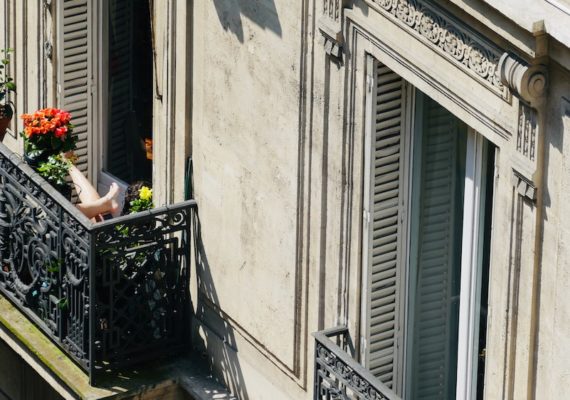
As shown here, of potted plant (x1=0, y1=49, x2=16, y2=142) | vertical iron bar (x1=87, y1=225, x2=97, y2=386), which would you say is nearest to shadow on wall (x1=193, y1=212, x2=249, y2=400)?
vertical iron bar (x1=87, y1=225, x2=97, y2=386)

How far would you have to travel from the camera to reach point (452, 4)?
38.3 ft

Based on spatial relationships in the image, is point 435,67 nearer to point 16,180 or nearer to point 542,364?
point 542,364

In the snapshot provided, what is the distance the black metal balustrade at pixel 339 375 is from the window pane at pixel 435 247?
0.39 m

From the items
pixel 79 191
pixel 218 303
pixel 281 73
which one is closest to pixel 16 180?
pixel 79 191

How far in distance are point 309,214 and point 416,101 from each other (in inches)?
50.8

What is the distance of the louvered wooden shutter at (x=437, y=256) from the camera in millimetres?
12469

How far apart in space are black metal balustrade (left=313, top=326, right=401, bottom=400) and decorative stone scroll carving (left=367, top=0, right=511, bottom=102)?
206 cm

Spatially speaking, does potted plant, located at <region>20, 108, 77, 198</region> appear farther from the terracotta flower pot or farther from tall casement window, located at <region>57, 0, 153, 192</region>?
the terracotta flower pot

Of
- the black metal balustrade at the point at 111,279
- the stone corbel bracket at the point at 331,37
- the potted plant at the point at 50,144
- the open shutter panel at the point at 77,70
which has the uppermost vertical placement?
the open shutter panel at the point at 77,70

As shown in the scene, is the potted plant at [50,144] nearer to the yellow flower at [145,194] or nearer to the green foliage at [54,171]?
the green foliage at [54,171]

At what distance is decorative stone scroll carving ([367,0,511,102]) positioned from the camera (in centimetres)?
1145

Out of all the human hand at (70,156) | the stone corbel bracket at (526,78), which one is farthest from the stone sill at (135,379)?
the stone corbel bracket at (526,78)

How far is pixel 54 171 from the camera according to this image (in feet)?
51.4

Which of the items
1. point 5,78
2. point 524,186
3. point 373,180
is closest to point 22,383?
point 5,78
